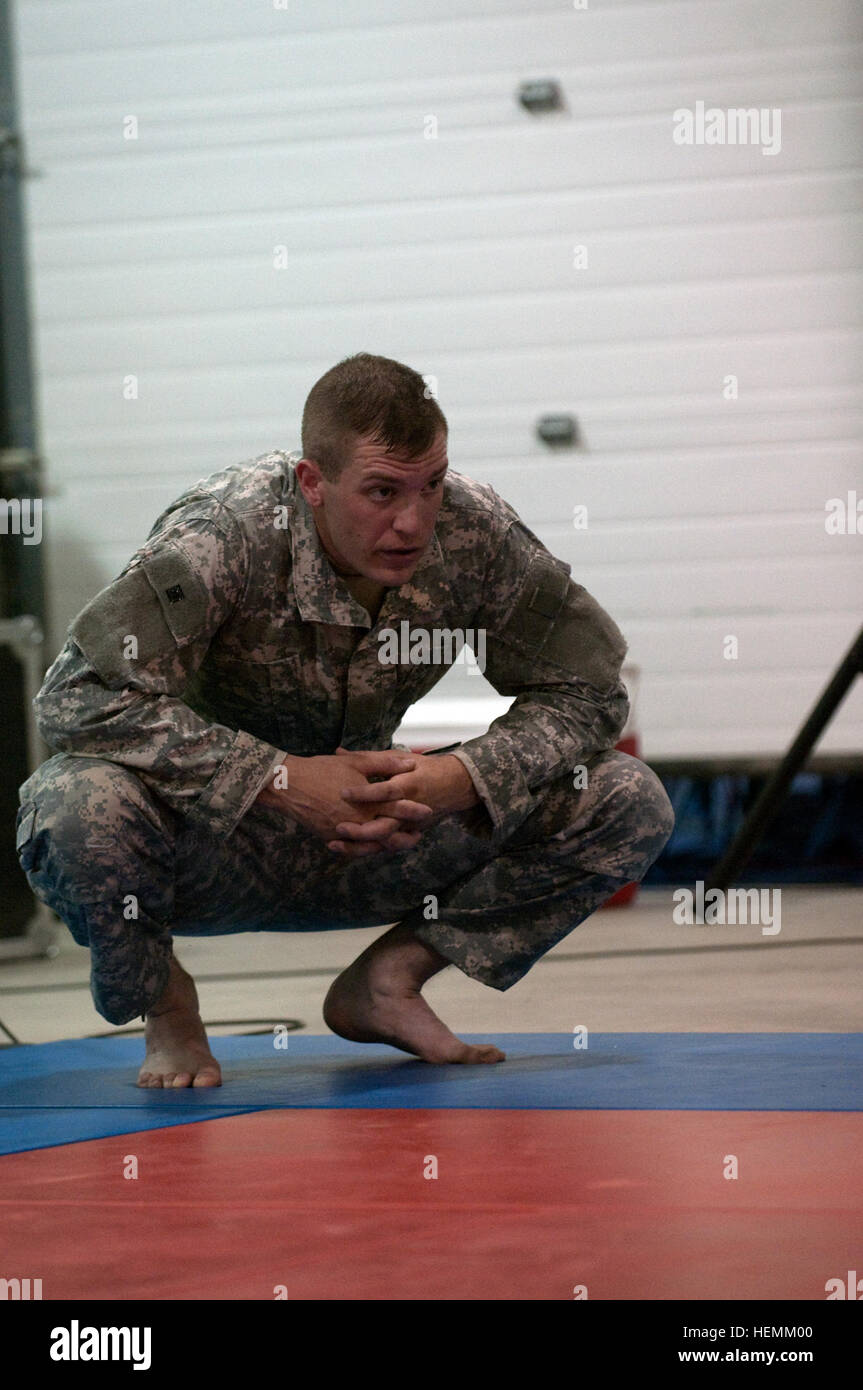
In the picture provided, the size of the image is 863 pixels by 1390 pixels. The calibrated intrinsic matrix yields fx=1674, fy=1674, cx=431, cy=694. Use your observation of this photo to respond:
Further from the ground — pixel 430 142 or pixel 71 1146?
pixel 430 142

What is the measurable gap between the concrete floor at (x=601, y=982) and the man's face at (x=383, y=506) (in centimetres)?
93

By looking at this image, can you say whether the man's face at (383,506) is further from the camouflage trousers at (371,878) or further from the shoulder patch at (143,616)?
the camouflage trousers at (371,878)

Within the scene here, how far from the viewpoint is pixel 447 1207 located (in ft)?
4.55

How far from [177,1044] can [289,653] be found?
0.52 m

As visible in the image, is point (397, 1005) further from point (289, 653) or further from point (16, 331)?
point (16, 331)

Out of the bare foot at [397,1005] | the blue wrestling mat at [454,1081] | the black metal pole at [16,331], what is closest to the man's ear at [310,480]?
the bare foot at [397,1005]

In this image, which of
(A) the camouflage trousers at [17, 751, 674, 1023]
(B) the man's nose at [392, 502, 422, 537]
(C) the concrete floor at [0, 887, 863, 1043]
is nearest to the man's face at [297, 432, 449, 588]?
(B) the man's nose at [392, 502, 422, 537]

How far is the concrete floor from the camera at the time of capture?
277 cm

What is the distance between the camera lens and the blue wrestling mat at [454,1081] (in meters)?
1.84

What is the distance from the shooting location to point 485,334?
5328 millimetres

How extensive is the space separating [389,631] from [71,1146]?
0.79 metres

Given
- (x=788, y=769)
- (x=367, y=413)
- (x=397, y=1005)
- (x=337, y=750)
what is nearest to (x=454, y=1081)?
(x=397, y=1005)
